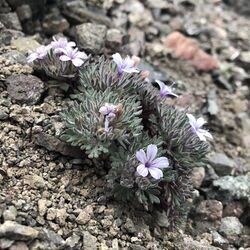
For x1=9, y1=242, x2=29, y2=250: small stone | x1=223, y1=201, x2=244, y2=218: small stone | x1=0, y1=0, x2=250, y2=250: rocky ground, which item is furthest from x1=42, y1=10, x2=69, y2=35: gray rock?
x1=9, y1=242, x2=29, y2=250: small stone

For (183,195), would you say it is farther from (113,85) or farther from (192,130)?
(113,85)

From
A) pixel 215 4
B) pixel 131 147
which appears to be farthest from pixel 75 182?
pixel 215 4

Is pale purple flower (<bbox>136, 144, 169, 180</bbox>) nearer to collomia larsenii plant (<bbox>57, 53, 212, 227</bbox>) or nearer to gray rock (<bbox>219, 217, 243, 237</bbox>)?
collomia larsenii plant (<bbox>57, 53, 212, 227</bbox>)

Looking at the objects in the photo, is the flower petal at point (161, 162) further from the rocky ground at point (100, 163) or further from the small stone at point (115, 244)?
the small stone at point (115, 244)

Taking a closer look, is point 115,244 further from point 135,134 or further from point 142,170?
point 135,134

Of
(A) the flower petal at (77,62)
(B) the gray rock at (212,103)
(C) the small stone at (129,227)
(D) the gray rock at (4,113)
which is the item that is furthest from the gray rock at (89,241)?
(B) the gray rock at (212,103)

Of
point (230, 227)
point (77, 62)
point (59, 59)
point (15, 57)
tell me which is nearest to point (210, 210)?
point (230, 227)
